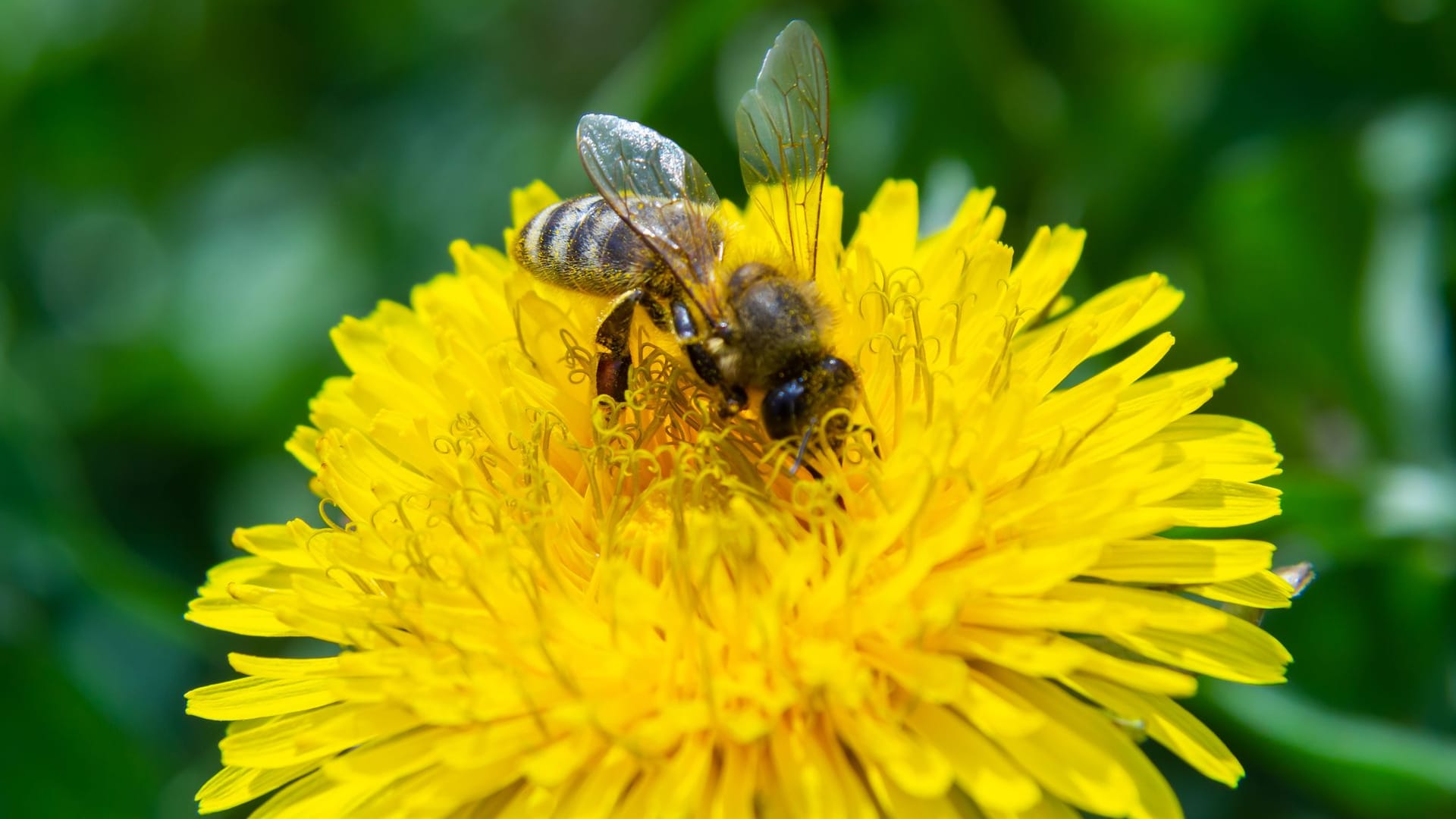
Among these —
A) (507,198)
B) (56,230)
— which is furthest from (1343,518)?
(56,230)

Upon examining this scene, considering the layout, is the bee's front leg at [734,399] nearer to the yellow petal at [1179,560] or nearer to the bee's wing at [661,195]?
the bee's wing at [661,195]

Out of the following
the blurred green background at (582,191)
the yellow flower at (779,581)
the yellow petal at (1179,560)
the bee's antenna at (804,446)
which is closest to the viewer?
the yellow flower at (779,581)

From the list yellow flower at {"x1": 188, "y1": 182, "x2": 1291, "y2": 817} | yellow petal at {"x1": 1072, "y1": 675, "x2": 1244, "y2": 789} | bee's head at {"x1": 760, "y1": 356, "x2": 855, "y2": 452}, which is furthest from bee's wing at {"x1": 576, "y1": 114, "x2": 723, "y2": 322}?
yellow petal at {"x1": 1072, "y1": 675, "x2": 1244, "y2": 789}

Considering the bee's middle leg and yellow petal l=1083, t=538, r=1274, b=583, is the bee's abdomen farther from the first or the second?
yellow petal l=1083, t=538, r=1274, b=583

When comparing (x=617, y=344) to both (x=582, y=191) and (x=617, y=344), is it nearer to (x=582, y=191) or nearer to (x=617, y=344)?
(x=617, y=344)

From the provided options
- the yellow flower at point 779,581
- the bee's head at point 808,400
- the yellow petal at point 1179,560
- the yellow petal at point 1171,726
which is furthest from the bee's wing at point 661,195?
the yellow petal at point 1171,726

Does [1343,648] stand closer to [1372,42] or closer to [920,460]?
[920,460]
